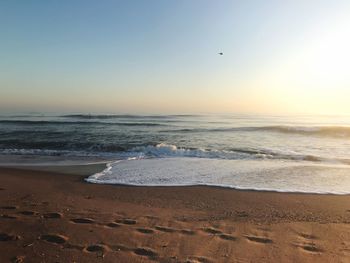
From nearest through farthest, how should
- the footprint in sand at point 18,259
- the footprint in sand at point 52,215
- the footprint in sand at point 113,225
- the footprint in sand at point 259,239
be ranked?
the footprint in sand at point 18,259
the footprint in sand at point 259,239
the footprint in sand at point 113,225
the footprint in sand at point 52,215

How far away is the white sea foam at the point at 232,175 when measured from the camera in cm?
715

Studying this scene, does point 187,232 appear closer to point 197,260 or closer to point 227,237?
point 227,237

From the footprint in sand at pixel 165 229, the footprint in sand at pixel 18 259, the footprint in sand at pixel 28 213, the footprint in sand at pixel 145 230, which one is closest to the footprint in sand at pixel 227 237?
the footprint in sand at pixel 165 229

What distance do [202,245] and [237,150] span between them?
10.5 meters

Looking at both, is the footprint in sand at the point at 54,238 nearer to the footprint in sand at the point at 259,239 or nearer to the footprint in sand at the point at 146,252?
the footprint in sand at the point at 146,252

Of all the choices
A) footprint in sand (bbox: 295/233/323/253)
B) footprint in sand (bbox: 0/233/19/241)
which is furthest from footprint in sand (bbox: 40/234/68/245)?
footprint in sand (bbox: 295/233/323/253)

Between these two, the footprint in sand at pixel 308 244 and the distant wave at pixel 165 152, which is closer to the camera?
the footprint in sand at pixel 308 244

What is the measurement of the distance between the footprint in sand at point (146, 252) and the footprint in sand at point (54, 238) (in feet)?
3.01

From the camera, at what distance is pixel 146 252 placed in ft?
11.5

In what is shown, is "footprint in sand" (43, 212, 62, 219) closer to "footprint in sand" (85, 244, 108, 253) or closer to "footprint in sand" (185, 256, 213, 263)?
"footprint in sand" (85, 244, 108, 253)

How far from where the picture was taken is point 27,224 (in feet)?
13.9

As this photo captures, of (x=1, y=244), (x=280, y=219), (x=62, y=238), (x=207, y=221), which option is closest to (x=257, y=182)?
(x=280, y=219)

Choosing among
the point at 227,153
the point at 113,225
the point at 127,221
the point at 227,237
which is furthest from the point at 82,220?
the point at 227,153

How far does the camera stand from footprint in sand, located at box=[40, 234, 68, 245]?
3.72 metres
